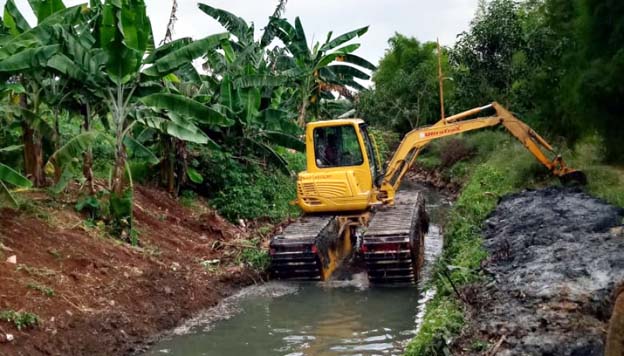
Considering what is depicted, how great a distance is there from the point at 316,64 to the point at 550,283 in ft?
53.0

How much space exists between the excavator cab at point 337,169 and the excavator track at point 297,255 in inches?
37.7

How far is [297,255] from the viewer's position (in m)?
11.3

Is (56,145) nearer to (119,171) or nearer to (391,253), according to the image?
(119,171)

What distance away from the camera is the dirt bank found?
8.17 m

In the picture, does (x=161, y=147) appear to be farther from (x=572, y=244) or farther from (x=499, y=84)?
(x=499, y=84)

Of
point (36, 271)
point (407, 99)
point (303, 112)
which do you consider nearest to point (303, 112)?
point (303, 112)

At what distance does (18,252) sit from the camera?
9.26 meters

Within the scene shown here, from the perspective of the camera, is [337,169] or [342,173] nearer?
[342,173]

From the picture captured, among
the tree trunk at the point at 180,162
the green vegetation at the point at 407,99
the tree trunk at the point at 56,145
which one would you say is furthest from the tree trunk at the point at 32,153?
the green vegetation at the point at 407,99

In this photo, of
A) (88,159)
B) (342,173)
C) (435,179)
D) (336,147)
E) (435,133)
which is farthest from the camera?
(435,179)

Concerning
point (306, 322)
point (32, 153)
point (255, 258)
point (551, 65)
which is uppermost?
point (551, 65)

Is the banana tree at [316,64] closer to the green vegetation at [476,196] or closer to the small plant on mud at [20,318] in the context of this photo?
the green vegetation at [476,196]

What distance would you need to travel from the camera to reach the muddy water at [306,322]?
8.59 meters

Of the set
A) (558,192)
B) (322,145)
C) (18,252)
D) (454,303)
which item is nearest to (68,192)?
(18,252)
